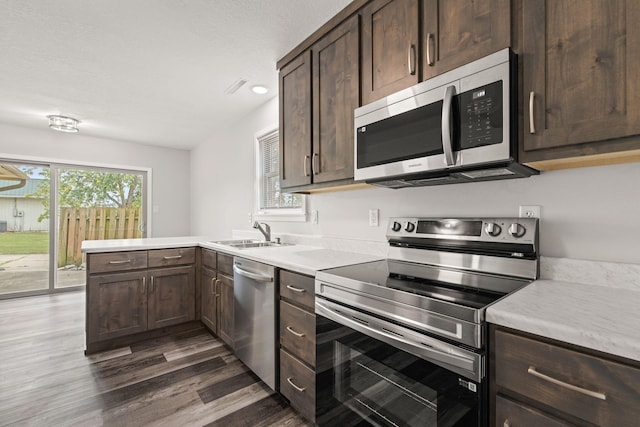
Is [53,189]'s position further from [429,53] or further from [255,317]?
[429,53]

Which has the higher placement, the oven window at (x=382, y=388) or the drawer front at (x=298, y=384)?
the oven window at (x=382, y=388)

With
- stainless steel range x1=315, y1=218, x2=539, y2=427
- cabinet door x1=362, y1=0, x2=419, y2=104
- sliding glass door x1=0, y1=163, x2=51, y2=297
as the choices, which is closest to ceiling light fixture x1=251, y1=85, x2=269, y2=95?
cabinet door x1=362, y1=0, x2=419, y2=104

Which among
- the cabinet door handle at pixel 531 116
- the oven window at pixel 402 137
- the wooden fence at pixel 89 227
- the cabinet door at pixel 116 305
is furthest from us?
the wooden fence at pixel 89 227

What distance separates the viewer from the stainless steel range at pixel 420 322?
94cm

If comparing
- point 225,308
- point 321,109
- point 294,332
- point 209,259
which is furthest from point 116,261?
point 321,109

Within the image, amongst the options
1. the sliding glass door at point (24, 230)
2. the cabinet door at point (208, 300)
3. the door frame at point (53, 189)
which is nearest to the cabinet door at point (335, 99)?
the cabinet door at point (208, 300)

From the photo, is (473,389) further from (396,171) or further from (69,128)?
(69,128)

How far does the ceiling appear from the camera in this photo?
1.86 m

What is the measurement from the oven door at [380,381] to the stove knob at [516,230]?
2.24 feet

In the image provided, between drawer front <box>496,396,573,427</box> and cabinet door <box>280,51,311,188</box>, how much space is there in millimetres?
1603

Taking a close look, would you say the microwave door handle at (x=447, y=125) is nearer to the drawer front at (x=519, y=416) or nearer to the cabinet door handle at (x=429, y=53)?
the cabinet door handle at (x=429, y=53)

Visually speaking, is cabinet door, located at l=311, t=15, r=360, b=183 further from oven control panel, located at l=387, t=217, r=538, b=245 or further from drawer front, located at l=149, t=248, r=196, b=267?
drawer front, located at l=149, t=248, r=196, b=267

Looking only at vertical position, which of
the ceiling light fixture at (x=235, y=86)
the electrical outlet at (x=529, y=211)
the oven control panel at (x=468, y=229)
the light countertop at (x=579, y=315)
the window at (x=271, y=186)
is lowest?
the light countertop at (x=579, y=315)

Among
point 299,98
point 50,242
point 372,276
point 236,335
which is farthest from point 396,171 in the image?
point 50,242
